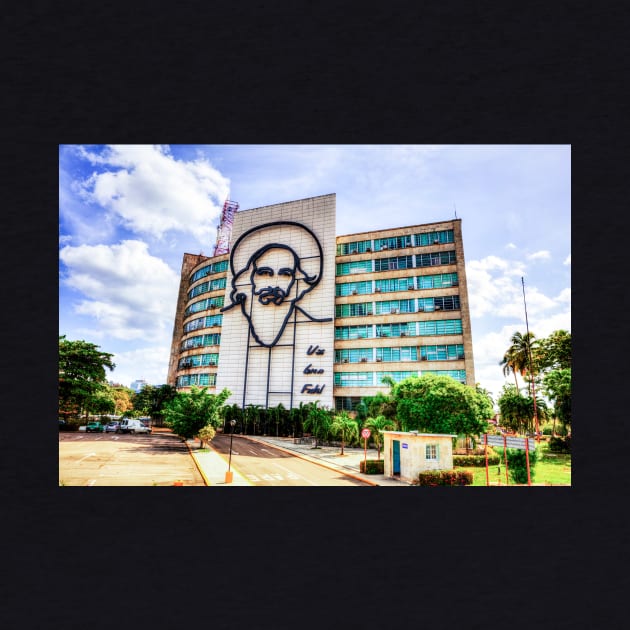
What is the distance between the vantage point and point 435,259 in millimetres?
37125

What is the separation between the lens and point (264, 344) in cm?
4016

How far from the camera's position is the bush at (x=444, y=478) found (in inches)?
687

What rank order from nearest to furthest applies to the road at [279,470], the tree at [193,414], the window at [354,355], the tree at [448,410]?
the road at [279,470] < the tree at [448,410] < the tree at [193,414] < the window at [354,355]

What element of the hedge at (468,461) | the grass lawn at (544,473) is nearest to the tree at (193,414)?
the hedge at (468,461)

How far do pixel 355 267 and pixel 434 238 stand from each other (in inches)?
321

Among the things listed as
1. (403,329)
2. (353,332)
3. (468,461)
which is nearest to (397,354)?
(403,329)

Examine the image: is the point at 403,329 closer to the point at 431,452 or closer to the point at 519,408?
the point at 519,408

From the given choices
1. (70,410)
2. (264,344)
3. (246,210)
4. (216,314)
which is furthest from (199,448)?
(246,210)

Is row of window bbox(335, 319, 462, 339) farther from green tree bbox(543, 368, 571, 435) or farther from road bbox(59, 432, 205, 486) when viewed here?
road bbox(59, 432, 205, 486)

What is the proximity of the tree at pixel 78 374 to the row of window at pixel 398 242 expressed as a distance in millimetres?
26551

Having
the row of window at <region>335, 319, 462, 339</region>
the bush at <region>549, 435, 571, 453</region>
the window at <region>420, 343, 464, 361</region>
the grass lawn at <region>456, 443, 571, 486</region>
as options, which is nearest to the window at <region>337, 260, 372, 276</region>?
the row of window at <region>335, 319, 462, 339</region>

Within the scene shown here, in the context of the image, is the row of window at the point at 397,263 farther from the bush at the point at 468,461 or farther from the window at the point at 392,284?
the bush at the point at 468,461
